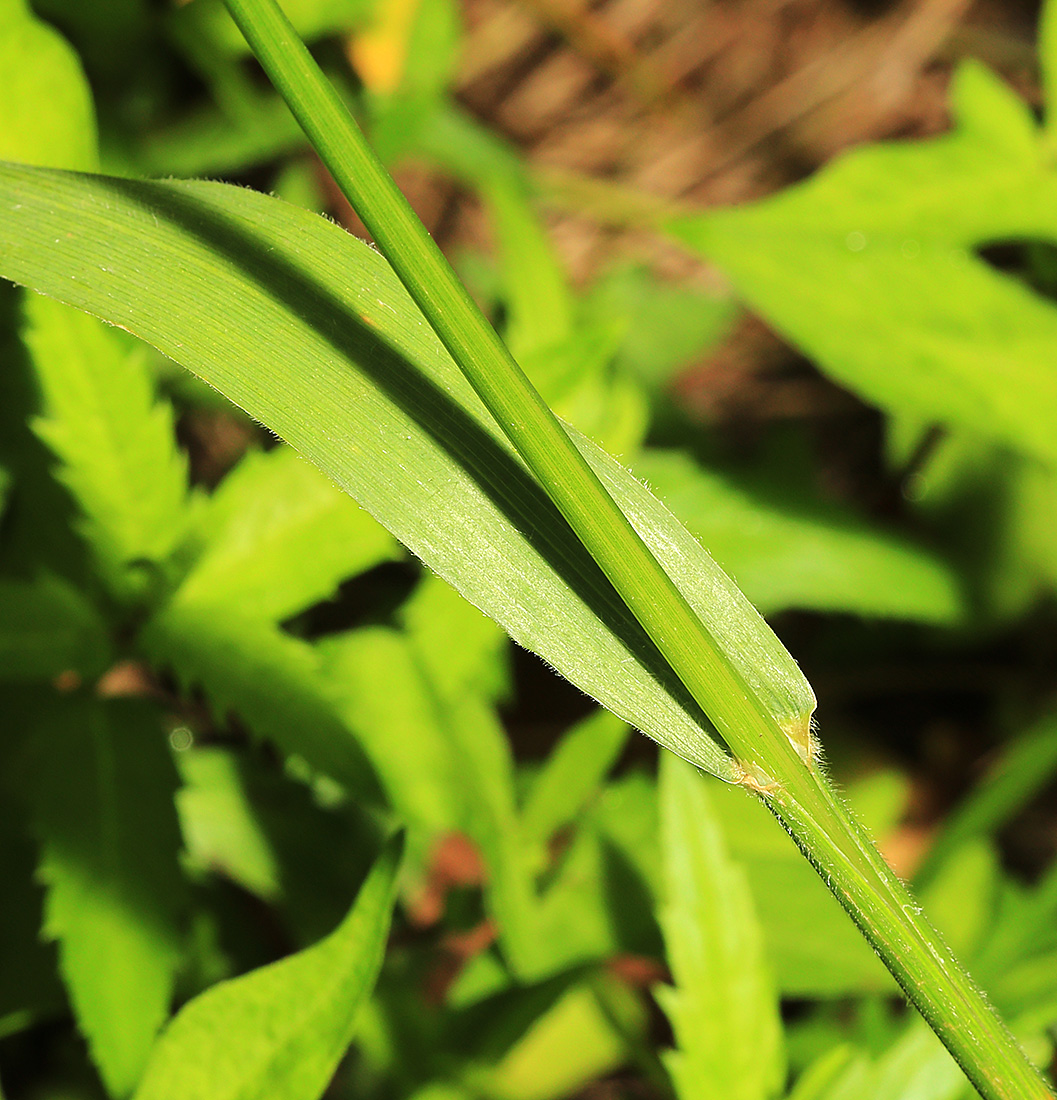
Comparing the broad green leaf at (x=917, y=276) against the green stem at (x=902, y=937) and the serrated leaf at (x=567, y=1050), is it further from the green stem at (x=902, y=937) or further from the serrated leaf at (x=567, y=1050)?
the serrated leaf at (x=567, y=1050)

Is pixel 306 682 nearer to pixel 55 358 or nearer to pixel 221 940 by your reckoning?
pixel 55 358

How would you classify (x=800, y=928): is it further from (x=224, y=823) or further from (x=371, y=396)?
(x=371, y=396)

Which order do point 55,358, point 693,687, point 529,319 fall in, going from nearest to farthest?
point 693,687
point 55,358
point 529,319

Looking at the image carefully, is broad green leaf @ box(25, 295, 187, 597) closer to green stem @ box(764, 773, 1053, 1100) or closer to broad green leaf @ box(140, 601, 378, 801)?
broad green leaf @ box(140, 601, 378, 801)

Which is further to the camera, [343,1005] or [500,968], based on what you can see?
[500,968]

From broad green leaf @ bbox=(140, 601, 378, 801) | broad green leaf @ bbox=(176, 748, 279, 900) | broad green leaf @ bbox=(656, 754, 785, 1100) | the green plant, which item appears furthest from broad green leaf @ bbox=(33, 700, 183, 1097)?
broad green leaf @ bbox=(656, 754, 785, 1100)

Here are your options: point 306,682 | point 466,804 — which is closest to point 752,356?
point 466,804
